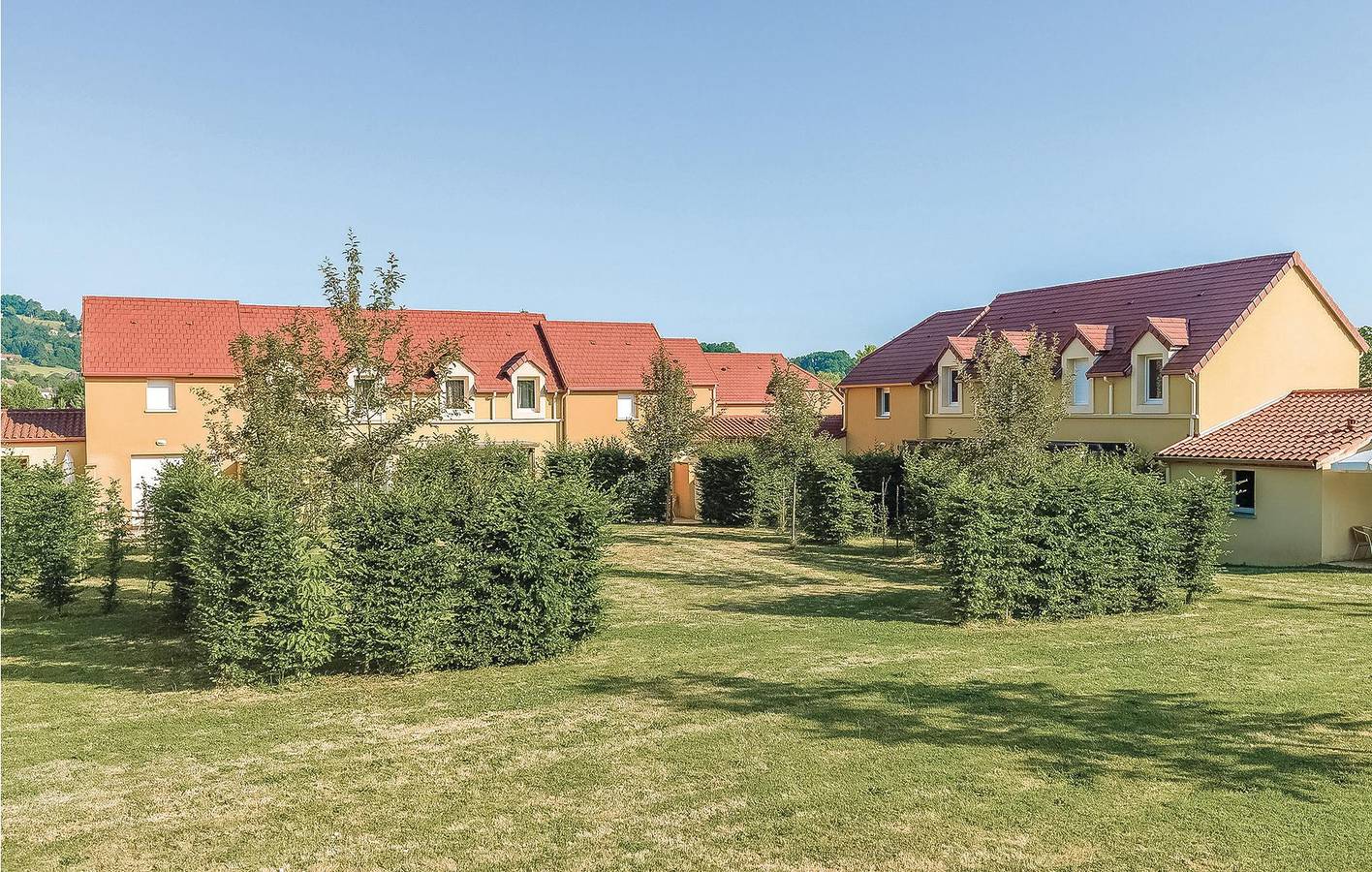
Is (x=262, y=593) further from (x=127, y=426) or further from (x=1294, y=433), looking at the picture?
(x=127, y=426)

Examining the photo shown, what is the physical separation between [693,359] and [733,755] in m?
48.3

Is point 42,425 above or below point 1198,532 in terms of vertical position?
above

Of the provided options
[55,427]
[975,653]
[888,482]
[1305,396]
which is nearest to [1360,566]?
[1305,396]

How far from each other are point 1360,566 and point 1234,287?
10.8 m

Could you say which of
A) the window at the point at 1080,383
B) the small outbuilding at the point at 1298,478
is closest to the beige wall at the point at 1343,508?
the small outbuilding at the point at 1298,478

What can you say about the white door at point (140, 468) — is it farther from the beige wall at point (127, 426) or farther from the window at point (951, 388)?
the window at point (951, 388)

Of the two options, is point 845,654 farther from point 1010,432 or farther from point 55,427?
point 55,427

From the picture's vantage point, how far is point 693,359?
5744 centimetres

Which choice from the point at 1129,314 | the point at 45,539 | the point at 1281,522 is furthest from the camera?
the point at 1129,314

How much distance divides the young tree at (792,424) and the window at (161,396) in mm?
22748

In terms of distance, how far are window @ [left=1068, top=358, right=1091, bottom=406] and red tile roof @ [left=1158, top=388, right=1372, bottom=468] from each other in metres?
4.17

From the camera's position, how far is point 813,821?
803cm

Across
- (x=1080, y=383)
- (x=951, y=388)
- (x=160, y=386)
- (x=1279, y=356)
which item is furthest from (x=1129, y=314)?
(x=160, y=386)

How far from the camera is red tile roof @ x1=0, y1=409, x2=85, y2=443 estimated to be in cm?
3662
